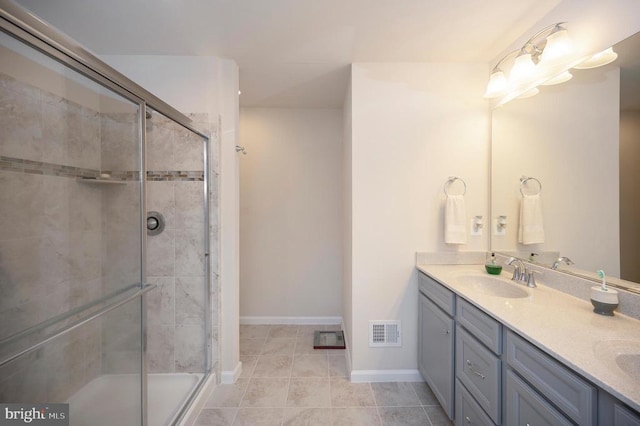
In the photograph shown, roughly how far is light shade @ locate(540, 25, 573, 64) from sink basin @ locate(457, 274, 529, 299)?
1.30 m

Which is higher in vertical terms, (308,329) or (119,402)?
(119,402)

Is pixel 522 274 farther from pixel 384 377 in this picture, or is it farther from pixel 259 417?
pixel 259 417

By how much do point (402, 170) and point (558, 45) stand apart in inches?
41.9

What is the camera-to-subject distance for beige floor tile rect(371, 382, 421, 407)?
1791mm

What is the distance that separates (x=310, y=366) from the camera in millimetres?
2225

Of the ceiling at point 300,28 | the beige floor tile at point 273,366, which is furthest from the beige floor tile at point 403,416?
the ceiling at point 300,28

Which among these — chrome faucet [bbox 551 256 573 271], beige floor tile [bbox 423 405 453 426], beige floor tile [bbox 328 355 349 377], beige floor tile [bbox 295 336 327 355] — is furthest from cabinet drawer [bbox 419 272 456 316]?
beige floor tile [bbox 295 336 327 355]

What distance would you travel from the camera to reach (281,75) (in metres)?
2.27

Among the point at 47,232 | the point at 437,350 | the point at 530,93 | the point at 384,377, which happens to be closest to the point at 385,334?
the point at 384,377

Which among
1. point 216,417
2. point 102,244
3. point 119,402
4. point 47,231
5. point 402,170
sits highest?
point 402,170

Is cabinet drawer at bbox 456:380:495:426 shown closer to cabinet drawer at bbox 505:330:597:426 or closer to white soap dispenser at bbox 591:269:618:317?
cabinet drawer at bbox 505:330:597:426

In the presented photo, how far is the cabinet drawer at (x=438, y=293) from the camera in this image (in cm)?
153

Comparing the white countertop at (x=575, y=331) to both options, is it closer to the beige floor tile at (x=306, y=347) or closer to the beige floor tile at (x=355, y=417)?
the beige floor tile at (x=355, y=417)

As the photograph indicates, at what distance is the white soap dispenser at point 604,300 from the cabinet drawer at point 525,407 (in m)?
0.51
